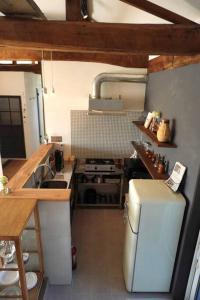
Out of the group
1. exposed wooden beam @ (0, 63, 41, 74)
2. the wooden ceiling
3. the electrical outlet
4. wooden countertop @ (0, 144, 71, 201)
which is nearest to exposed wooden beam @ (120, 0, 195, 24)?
the wooden ceiling

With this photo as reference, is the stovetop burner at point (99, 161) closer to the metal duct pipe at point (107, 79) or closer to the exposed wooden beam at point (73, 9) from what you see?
the metal duct pipe at point (107, 79)

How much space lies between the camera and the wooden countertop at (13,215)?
4.66 ft

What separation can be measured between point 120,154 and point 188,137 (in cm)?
204

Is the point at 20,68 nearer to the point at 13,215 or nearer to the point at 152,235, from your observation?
the point at 13,215

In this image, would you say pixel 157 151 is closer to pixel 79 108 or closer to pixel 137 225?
pixel 137 225

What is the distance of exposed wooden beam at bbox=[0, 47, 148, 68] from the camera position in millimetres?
3389

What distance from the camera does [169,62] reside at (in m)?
2.54

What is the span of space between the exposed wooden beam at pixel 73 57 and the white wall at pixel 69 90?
78 millimetres

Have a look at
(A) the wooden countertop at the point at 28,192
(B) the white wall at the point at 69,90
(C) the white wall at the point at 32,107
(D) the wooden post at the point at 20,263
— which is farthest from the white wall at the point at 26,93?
(D) the wooden post at the point at 20,263

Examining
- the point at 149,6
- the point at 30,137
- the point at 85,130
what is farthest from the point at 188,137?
the point at 30,137

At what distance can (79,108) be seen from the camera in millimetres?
3701

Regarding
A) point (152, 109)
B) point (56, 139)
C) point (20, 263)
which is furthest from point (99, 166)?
point (20, 263)

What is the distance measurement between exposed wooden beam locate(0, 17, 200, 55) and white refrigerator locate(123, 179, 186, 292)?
1215 millimetres

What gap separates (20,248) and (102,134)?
2592 millimetres
